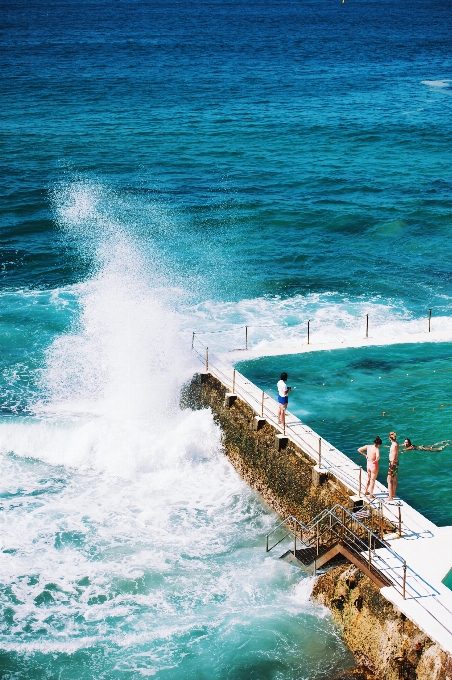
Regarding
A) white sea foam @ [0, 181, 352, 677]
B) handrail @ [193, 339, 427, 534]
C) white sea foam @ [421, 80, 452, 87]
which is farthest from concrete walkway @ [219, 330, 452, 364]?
white sea foam @ [421, 80, 452, 87]

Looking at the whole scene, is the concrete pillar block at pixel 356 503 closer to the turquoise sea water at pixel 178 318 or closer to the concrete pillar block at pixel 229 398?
the turquoise sea water at pixel 178 318

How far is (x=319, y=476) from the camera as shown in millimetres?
18234

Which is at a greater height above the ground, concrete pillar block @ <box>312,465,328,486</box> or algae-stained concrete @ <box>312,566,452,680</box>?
concrete pillar block @ <box>312,465,328,486</box>

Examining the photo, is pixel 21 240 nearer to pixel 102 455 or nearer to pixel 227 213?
pixel 227 213

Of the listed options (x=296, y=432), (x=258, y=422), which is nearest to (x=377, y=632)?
(x=296, y=432)

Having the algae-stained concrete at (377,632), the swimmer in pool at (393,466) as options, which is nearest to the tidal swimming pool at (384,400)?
the swimmer in pool at (393,466)

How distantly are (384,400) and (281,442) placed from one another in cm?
418

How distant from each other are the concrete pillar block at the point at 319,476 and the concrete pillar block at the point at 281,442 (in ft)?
4.88

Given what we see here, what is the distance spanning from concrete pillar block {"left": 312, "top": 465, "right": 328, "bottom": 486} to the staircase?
2.38 feet

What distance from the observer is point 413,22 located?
521 ft

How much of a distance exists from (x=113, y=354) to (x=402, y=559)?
1507 cm

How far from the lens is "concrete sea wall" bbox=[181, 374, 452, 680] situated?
46.2 ft

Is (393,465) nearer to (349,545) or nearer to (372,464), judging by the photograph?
(372,464)

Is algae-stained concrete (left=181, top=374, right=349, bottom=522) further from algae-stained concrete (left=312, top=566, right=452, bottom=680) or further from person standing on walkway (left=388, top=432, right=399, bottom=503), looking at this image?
algae-stained concrete (left=312, top=566, right=452, bottom=680)
